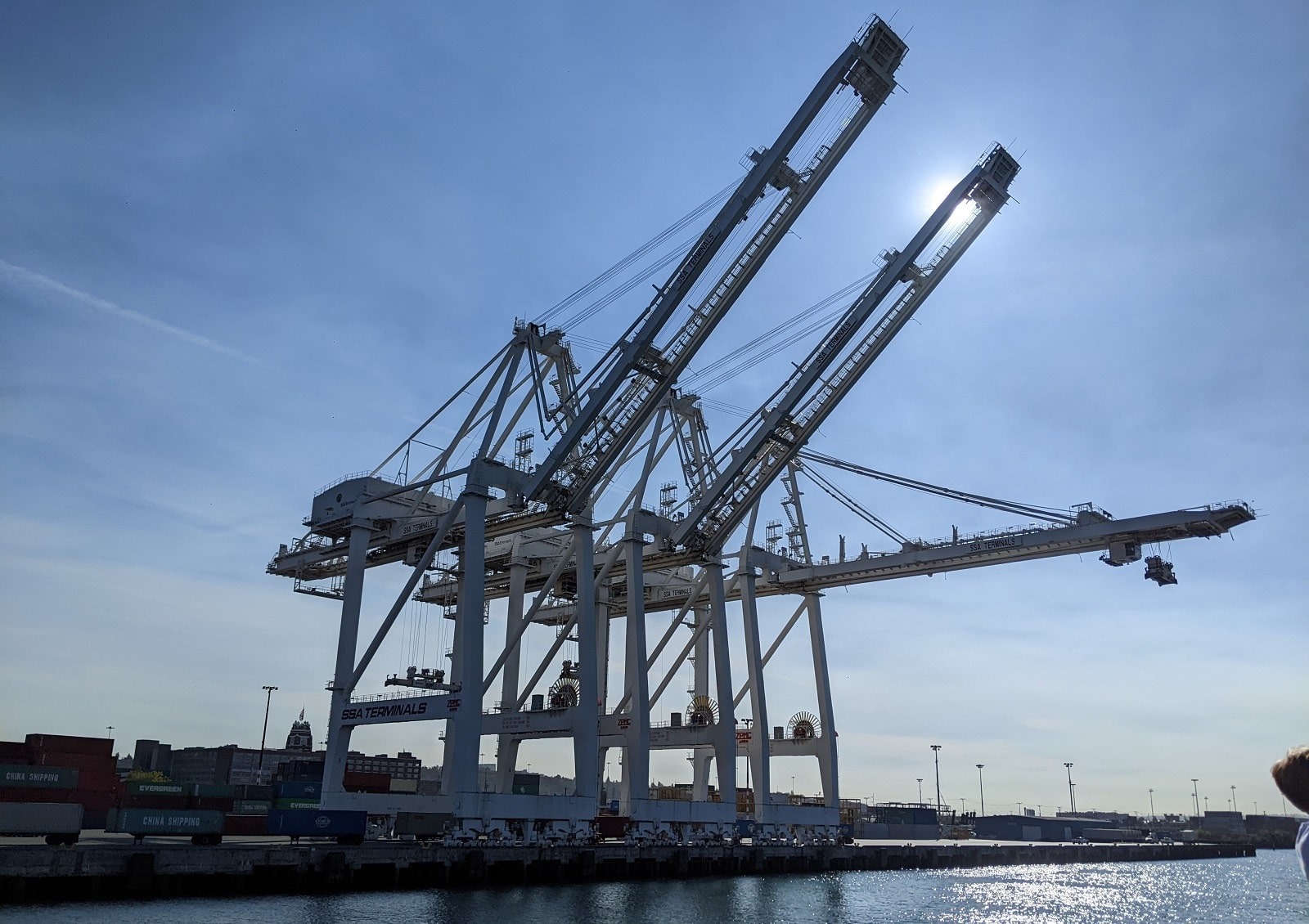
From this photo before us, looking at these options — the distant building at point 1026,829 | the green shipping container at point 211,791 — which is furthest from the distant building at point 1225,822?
the green shipping container at point 211,791

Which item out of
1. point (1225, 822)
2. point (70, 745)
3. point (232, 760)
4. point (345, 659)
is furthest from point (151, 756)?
point (1225, 822)

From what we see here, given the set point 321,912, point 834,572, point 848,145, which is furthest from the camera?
point 834,572

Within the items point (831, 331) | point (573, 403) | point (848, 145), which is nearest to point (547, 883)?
point (573, 403)

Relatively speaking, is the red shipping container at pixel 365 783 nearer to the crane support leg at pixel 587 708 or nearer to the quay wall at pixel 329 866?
the quay wall at pixel 329 866

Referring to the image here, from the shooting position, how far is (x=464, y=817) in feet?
120

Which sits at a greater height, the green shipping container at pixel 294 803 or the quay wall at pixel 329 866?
the green shipping container at pixel 294 803

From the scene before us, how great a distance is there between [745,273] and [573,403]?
9426 mm

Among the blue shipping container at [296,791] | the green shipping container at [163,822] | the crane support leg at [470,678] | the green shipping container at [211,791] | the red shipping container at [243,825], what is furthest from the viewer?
the blue shipping container at [296,791]

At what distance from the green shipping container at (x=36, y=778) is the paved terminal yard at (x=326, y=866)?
11.4 feet

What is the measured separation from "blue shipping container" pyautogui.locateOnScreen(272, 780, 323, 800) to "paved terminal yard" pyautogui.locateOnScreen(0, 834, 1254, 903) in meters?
4.57

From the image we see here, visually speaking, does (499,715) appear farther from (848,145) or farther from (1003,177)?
(1003,177)

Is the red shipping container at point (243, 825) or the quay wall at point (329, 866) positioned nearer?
the quay wall at point (329, 866)

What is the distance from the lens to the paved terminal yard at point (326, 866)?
2706 centimetres

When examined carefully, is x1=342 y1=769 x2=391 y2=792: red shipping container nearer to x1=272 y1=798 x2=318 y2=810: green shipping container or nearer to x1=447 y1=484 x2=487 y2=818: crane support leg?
x1=272 y1=798 x2=318 y2=810: green shipping container
